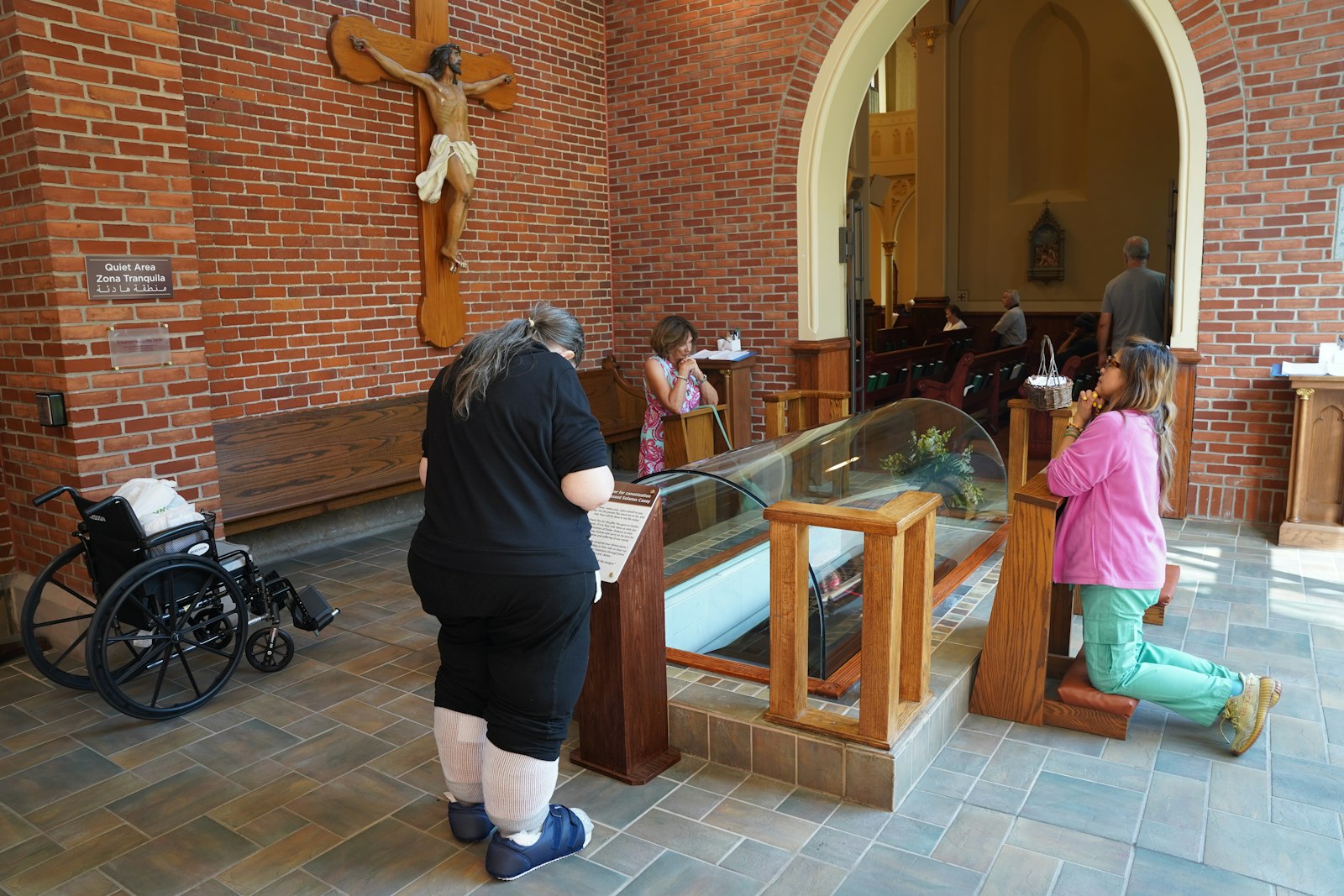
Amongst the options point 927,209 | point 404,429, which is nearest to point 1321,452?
point 404,429

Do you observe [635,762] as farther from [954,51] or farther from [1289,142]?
[954,51]

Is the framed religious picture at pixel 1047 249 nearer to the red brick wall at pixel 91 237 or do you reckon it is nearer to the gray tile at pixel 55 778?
the red brick wall at pixel 91 237

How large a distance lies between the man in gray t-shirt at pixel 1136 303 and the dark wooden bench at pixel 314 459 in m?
4.92

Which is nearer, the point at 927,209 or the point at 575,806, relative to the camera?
the point at 575,806

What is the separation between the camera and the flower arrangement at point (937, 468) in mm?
4590

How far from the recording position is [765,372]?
25.5 ft

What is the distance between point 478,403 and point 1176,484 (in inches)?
207

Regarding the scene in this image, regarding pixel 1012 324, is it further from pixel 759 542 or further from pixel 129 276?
pixel 129 276

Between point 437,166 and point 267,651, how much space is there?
Result: 369cm

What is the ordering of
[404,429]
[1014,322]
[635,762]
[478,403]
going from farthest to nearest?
[1014,322] → [404,429] → [635,762] → [478,403]

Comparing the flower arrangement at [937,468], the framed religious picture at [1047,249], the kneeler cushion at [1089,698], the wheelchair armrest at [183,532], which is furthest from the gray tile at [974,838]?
the framed religious picture at [1047,249]

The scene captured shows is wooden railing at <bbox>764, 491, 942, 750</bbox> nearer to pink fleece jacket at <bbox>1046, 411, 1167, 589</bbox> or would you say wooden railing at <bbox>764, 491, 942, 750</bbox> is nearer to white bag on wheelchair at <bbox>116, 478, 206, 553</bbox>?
pink fleece jacket at <bbox>1046, 411, 1167, 589</bbox>

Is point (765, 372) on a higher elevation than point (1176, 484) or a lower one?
higher

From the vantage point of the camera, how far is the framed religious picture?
47.0ft
